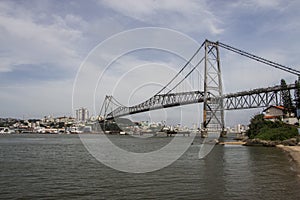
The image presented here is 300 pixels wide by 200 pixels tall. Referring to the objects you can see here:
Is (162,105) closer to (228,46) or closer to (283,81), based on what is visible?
(228,46)

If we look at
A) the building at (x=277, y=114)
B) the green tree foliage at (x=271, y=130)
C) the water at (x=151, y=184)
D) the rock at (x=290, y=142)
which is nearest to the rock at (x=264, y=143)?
the green tree foliage at (x=271, y=130)

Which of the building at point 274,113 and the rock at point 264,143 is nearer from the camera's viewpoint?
the rock at point 264,143

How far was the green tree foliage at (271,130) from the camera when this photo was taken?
5516 centimetres

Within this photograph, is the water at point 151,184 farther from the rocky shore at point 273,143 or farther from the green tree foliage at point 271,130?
the green tree foliage at point 271,130

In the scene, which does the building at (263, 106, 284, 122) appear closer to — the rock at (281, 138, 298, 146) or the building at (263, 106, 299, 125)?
the building at (263, 106, 299, 125)

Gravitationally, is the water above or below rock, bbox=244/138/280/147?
below

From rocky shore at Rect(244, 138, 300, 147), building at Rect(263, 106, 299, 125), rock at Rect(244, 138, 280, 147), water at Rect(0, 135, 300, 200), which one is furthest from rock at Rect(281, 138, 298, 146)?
water at Rect(0, 135, 300, 200)

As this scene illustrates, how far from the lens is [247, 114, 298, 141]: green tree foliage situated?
Answer: 55156mm

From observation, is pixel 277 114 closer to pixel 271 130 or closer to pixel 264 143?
pixel 271 130

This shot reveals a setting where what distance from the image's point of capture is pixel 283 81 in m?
78.8

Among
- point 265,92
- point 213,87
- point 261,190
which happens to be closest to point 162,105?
point 213,87

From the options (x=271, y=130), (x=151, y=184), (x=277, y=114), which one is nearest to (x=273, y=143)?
(x=271, y=130)

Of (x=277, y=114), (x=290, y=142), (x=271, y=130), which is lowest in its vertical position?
(x=290, y=142)

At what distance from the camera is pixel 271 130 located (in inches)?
2368
